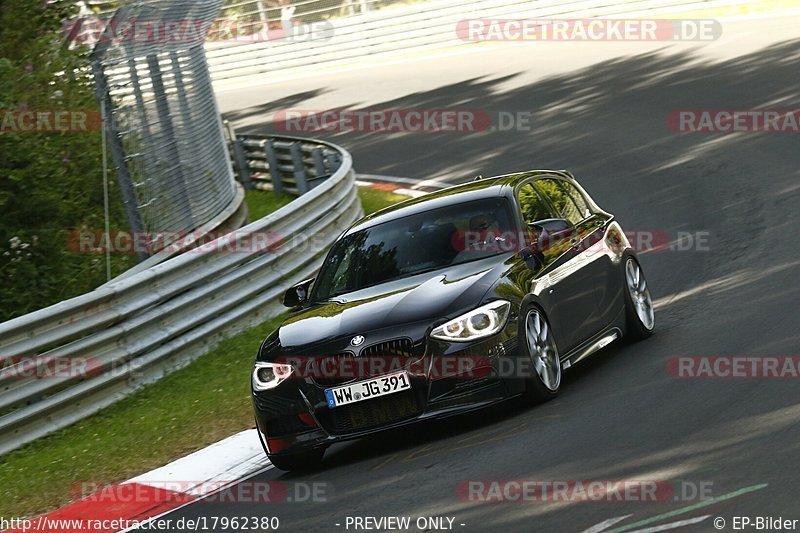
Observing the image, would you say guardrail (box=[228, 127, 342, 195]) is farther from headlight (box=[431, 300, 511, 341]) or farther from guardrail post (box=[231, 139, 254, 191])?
headlight (box=[431, 300, 511, 341])

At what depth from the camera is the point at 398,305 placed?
8312 millimetres

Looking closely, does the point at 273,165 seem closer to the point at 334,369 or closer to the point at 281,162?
the point at 281,162

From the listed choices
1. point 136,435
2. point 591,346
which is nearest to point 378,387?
point 591,346

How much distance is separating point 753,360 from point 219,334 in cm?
541

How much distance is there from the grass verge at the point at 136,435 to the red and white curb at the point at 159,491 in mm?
215

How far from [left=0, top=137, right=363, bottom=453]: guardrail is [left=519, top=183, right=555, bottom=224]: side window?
349cm

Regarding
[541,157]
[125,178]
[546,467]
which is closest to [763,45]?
[541,157]

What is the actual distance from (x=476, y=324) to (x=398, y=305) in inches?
21.1

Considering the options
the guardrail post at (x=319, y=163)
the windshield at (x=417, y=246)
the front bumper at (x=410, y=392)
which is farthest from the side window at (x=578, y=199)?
the guardrail post at (x=319, y=163)

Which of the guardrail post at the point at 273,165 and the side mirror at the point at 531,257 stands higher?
the side mirror at the point at 531,257

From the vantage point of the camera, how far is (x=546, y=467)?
6.99 meters

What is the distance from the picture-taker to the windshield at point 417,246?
9.09 metres

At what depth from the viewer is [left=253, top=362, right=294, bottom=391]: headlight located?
8211 millimetres

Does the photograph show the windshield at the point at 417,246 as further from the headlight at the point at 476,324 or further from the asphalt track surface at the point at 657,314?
the asphalt track surface at the point at 657,314
